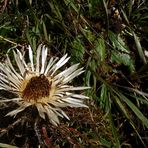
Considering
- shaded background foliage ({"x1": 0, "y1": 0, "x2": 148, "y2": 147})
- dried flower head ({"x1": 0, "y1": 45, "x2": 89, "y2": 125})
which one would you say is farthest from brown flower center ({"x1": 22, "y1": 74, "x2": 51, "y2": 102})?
shaded background foliage ({"x1": 0, "y1": 0, "x2": 148, "y2": 147})

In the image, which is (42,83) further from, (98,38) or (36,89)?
(98,38)

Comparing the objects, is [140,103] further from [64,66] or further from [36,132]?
[36,132]

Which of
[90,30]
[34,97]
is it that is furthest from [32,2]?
[34,97]

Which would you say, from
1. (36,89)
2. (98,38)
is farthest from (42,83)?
(98,38)

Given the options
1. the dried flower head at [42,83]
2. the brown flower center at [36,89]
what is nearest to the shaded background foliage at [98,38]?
the dried flower head at [42,83]

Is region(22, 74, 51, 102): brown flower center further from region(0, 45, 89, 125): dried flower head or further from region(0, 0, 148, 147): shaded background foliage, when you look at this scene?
region(0, 0, 148, 147): shaded background foliage

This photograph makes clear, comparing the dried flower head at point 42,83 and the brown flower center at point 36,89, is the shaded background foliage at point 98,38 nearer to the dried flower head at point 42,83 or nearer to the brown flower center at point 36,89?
the dried flower head at point 42,83
